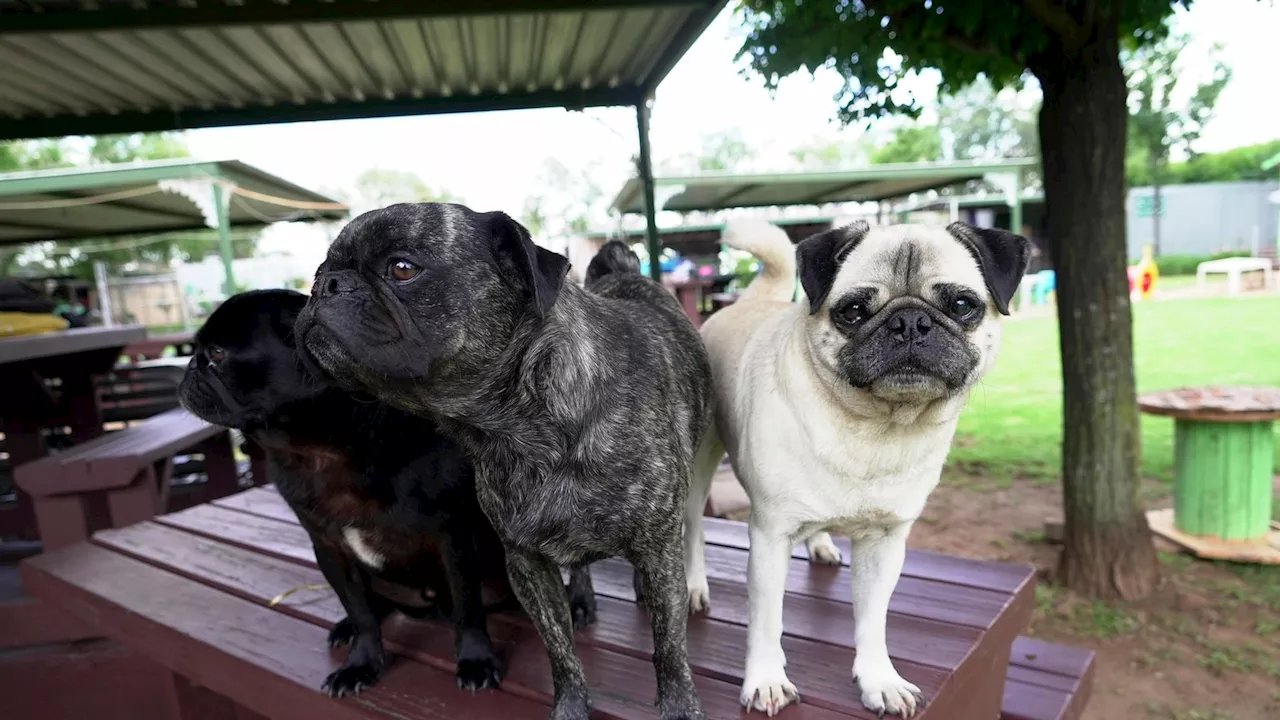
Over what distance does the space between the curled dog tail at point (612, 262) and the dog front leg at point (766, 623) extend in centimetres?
111

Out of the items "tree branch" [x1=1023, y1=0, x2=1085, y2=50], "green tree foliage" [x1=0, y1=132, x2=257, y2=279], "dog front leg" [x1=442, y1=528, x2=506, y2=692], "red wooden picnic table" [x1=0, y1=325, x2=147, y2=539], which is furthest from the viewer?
"green tree foliage" [x1=0, y1=132, x2=257, y2=279]

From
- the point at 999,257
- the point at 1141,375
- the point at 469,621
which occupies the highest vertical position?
the point at 999,257

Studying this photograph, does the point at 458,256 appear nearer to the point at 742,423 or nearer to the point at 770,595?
the point at 742,423

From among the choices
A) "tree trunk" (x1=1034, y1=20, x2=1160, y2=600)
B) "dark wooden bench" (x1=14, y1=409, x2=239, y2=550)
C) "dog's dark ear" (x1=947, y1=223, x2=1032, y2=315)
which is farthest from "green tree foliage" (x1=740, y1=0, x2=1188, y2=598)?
"dark wooden bench" (x1=14, y1=409, x2=239, y2=550)

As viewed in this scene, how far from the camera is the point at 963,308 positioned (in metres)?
1.51

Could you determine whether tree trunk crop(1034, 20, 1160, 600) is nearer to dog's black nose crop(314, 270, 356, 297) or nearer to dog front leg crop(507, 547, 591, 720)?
dog front leg crop(507, 547, 591, 720)

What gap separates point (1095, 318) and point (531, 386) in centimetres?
375

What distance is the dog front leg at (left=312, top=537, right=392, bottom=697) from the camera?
2.05 metres

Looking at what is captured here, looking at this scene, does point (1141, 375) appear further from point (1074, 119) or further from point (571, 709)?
point (571, 709)

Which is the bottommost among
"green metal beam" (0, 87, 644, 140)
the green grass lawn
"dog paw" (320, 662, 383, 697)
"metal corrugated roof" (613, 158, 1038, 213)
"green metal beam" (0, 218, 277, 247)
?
the green grass lawn

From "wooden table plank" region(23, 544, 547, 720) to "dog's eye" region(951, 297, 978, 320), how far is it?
1.41 metres

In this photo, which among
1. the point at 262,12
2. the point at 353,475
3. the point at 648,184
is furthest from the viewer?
the point at 648,184

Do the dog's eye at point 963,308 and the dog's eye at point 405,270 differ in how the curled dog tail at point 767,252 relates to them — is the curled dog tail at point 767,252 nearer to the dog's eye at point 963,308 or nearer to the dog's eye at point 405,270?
the dog's eye at point 963,308

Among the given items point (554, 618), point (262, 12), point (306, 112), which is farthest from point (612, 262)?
point (306, 112)
